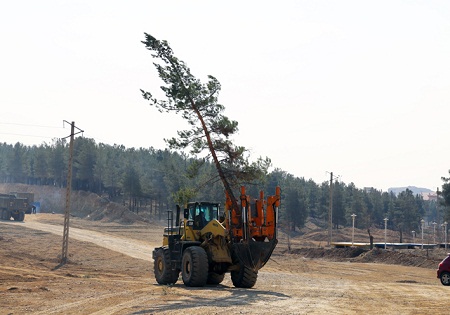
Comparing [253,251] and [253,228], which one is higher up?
[253,228]

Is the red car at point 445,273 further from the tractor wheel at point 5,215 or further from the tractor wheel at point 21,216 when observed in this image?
the tractor wheel at point 5,215

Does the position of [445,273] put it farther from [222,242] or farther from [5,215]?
[5,215]

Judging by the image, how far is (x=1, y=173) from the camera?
164 meters

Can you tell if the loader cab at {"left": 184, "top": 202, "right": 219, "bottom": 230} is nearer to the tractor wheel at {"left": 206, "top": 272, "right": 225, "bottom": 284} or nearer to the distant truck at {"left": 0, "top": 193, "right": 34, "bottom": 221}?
the tractor wheel at {"left": 206, "top": 272, "right": 225, "bottom": 284}

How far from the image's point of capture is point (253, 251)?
24078 millimetres

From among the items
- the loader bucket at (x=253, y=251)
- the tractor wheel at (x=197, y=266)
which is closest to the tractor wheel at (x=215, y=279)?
the tractor wheel at (x=197, y=266)

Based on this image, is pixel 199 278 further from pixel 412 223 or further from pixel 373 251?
pixel 412 223

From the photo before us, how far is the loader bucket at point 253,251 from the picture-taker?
78.7 ft

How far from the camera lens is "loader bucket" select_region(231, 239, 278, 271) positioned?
945 inches

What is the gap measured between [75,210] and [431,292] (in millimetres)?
101153

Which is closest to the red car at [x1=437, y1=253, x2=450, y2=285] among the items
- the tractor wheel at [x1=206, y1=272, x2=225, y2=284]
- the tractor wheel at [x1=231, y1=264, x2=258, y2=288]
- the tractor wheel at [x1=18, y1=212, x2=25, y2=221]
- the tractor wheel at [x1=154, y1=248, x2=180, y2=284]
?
the tractor wheel at [x1=231, y1=264, x2=258, y2=288]

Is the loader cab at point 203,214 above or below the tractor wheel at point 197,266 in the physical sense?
above

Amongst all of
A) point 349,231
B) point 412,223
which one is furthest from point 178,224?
point 412,223

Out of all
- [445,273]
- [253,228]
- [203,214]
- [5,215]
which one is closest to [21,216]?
[5,215]
